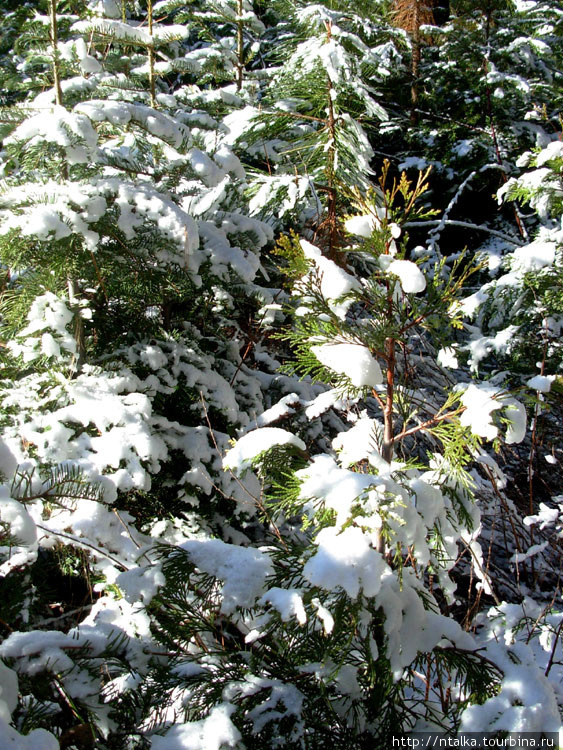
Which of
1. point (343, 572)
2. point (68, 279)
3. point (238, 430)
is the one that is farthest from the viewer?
point (238, 430)

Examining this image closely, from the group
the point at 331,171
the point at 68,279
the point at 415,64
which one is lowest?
the point at 68,279

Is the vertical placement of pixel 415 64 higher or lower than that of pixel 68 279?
higher

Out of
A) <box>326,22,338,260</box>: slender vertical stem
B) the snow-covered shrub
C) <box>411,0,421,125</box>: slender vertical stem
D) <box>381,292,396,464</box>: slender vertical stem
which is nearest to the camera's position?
the snow-covered shrub

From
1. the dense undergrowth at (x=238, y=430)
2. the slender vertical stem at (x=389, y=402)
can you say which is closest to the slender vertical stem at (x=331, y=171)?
the dense undergrowth at (x=238, y=430)

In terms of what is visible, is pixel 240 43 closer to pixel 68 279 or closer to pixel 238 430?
pixel 68 279

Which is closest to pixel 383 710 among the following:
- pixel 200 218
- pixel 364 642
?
pixel 364 642

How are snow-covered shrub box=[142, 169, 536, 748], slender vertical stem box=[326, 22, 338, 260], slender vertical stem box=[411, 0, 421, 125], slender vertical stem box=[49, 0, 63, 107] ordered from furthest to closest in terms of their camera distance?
slender vertical stem box=[411, 0, 421, 125]
slender vertical stem box=[326, 22, 338, 260]
slender vertical stem box=[49, 0, 63, 107]
snow-covered shrub box=[142, 169, 536, 748]

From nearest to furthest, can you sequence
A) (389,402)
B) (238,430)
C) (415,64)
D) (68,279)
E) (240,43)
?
(389,402)
(68,279)
(238,430)
(240,43)
(415,64)

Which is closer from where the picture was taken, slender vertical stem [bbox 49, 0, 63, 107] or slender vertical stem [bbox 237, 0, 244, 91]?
slender vertical stem [bbox 49, 0, 63, 107]

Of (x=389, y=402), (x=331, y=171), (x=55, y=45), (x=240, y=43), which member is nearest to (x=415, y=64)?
(x=240, y=43)

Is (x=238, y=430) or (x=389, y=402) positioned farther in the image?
(x=238, y=430)

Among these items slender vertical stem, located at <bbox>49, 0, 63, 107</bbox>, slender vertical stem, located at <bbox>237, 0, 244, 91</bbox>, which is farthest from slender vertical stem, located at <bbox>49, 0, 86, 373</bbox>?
slender vertical stem, located at <bbox>237, 0, 244, 91</bbox>

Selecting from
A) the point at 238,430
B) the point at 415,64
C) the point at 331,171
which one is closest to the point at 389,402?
the point at 238,430

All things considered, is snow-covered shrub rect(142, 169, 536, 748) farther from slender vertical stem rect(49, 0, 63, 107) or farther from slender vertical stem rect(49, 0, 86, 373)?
slender vertical stem rect(49, 0, 63, 107)
